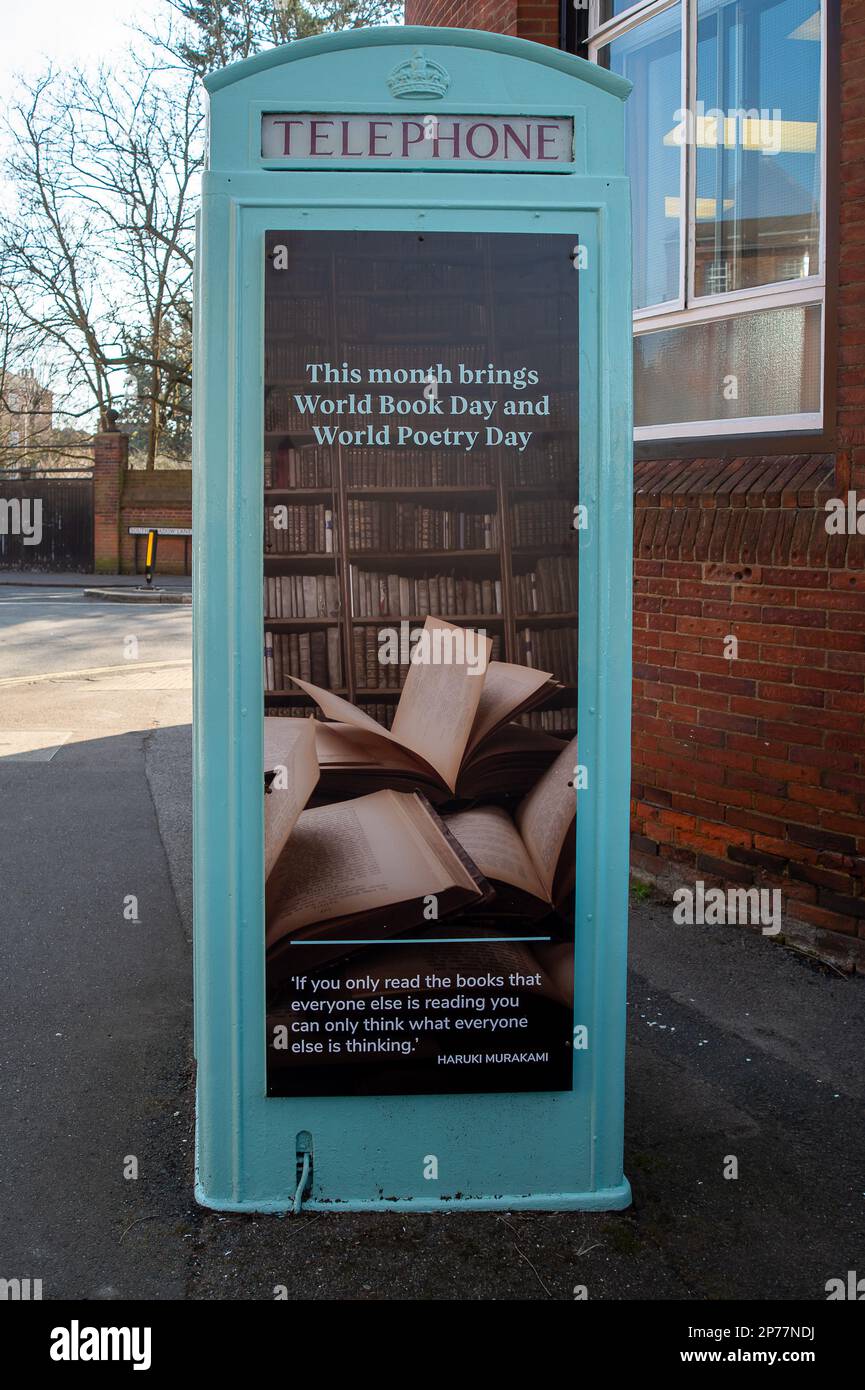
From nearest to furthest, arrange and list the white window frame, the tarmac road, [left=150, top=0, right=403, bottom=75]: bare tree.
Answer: the tarmac road → the white window frame → [left=150, top=0, right=403, bottom=75]: bare tree

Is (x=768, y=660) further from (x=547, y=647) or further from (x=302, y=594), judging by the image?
(x=302, y=594)

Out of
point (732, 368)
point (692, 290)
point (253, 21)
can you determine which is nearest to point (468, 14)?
point (692, 290)

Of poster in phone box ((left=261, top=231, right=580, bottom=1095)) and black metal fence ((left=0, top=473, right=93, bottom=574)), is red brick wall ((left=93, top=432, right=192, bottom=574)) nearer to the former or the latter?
black metal fence ((left=0, top=473, right=93, bottom=574))

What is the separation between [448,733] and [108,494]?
3060cm

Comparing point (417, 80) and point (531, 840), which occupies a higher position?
point (417, 80)

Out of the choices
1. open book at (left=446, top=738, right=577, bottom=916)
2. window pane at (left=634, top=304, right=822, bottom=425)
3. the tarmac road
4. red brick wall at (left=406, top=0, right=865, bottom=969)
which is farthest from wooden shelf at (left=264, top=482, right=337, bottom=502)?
window pane at (left=634, top=304, right=822, bottom=425)

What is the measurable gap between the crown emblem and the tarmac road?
2834 mm

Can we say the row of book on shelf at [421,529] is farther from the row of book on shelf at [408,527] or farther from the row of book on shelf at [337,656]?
the row of book on shelf at [337,656]

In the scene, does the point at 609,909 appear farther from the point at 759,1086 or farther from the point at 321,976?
the point at 759,1086

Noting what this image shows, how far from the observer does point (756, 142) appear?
5.93 meters

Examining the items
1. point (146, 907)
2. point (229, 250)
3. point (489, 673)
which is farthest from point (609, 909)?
point (146, 907)

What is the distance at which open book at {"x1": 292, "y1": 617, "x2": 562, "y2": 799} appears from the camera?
3.05 m

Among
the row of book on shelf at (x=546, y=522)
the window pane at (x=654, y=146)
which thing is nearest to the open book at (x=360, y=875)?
the row of book on shelf at (x=546, y=522)

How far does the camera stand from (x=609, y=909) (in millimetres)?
3170
